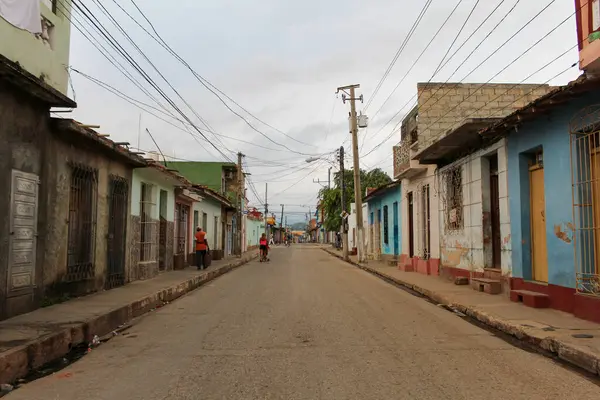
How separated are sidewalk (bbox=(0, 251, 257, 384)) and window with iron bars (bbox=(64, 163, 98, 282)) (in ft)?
2.05

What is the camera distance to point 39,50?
30.9 feet

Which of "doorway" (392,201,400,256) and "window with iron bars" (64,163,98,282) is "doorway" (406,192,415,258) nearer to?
"doorway" (392,201,400,256)

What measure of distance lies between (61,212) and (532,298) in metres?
9.09

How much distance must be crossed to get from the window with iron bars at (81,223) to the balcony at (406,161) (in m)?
10.9

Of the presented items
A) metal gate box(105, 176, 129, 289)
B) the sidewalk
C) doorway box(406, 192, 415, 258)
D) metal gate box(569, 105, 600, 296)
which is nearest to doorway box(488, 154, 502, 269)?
metal gate box(569, 105, 600, 296)

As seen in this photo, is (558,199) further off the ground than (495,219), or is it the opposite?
(558,199)

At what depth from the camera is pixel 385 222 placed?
2647 cm

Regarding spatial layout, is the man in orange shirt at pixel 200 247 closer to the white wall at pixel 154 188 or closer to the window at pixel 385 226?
the white wall at pixel 154 188

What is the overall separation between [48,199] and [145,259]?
623 cm

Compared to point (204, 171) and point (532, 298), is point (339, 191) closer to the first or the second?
point (204, 171)

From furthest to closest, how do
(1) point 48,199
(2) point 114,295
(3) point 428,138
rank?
(3) point 428,138 < (2) point 114,295 < (1) point 48,199

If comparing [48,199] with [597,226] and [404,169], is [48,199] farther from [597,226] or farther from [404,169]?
[404,169]

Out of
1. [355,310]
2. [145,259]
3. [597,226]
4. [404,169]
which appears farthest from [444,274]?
[145,259]

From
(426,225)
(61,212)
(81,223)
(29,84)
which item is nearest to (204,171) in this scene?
(426,225)
